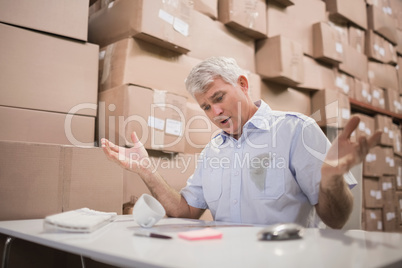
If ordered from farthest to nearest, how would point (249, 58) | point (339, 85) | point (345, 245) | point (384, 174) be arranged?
point (384, 174) → point (339, 85) → point (249, 58) → point (345, 245)

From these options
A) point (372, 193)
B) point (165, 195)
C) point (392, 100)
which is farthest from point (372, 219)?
point (165, 195)

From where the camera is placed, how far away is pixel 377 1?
2.99m

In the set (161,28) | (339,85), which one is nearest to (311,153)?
(161,28)

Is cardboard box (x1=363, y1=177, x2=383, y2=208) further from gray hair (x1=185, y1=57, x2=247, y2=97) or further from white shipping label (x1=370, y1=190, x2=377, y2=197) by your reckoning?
gray hair (x1=185, y1=57, x2=247, y2=97)

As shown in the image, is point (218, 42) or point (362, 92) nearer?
point (218, 42)

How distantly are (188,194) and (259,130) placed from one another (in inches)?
14.3

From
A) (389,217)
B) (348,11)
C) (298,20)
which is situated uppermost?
(348,11)

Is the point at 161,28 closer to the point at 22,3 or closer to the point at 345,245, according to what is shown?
the point at 22,3

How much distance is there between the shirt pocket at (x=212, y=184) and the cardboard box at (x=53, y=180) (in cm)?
31

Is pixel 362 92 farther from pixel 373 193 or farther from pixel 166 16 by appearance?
pixel 166 16

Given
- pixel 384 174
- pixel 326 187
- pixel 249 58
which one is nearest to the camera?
pixel 326 187

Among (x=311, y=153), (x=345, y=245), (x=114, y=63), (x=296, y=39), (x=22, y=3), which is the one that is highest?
(x=296, y=39)

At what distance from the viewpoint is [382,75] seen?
2922 mm

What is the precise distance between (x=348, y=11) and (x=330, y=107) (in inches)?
33.8
